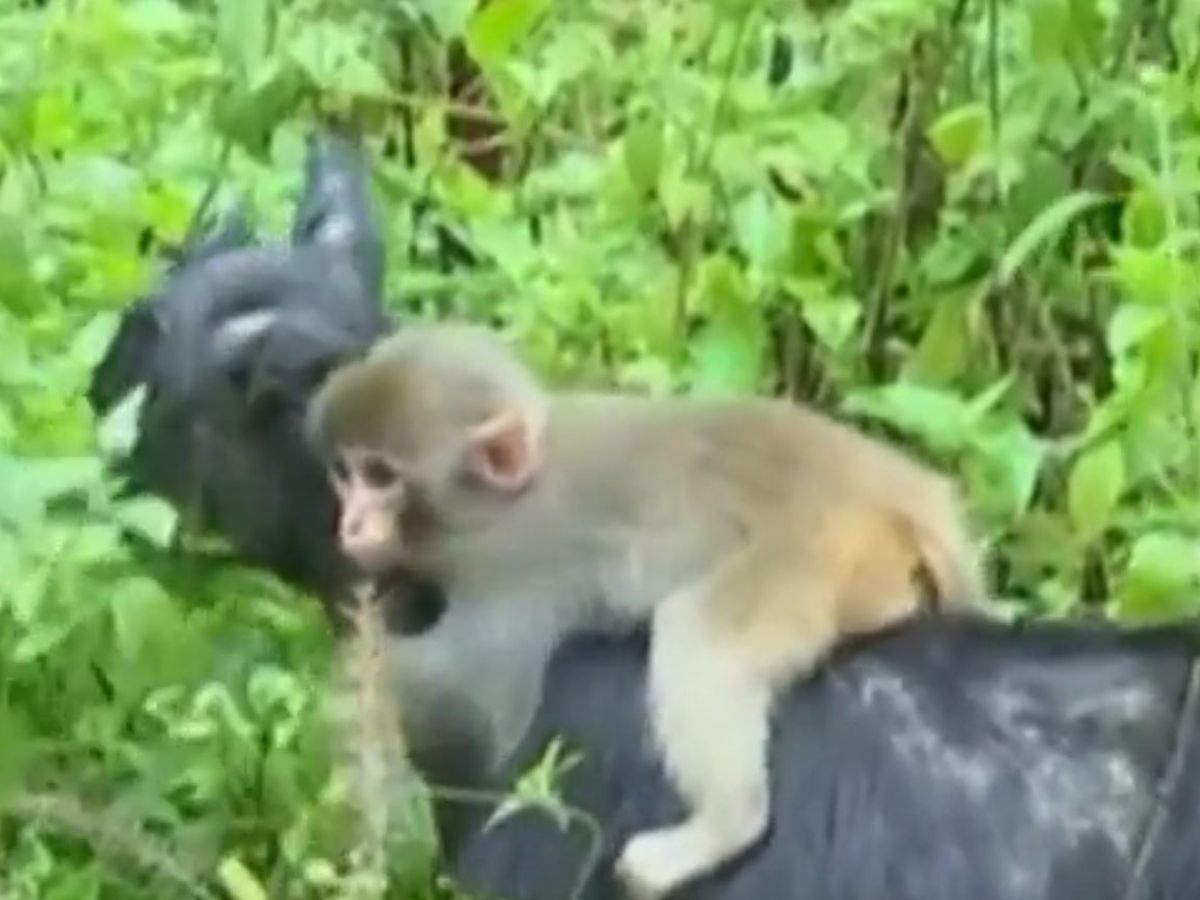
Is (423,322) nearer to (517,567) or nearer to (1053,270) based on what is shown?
(517,567)

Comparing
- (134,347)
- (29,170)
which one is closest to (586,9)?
(29,170)

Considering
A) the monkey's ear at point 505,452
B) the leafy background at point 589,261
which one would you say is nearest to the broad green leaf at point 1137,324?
the leafy background at point 589,261

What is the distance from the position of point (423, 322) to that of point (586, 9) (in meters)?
0.57

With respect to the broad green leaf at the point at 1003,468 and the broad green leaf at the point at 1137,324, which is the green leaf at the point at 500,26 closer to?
the broad green leaf at the point at 1003,468

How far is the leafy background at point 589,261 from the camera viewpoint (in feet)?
7.22

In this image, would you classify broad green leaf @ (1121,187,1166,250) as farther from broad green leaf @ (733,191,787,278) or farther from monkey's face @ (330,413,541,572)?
monkey's face @ (330,413,541,572)

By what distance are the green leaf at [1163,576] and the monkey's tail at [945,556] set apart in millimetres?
136

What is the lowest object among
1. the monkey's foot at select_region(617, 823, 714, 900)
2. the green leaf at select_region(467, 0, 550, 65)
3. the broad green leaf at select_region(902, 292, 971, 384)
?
the broad green leaf at select_region(902, 292, 971, 384)

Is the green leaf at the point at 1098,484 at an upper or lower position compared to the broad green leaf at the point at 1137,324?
lower

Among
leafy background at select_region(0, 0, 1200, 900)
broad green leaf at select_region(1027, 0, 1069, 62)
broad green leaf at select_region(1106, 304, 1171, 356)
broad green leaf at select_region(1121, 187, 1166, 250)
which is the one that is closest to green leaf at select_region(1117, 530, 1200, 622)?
leafy background at select_region(0, 0, 1200, 900)

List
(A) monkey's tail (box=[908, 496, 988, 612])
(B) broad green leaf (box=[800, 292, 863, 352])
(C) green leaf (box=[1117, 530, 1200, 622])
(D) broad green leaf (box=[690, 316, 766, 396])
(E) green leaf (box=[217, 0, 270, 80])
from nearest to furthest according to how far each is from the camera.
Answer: (A) monkey's tail (box=[908, 496, 988, 612]) → (C) green leaf (box=[1117, 530, 1200, 622]) → (E) green leaf (box=[217, 0, 270, 80]) → (D) broad green leaf (box=[690, 316, 766, 396]) → (B) broad green leaf (box=[800, 292, 863, 352])

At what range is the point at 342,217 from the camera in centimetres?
226

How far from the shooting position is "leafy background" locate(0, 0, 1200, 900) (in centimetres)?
220

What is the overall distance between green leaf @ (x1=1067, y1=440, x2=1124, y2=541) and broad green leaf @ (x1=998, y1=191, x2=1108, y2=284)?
20 centimetres
